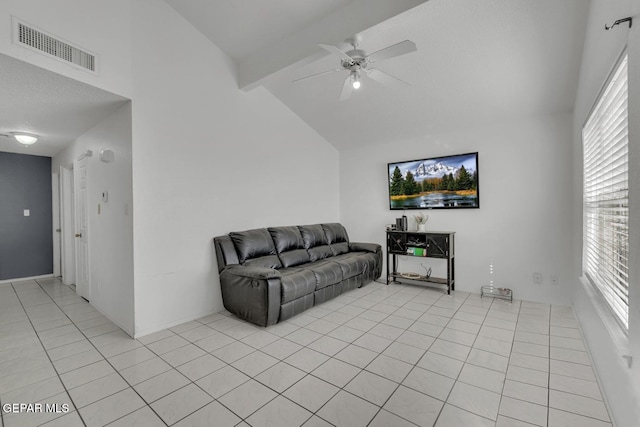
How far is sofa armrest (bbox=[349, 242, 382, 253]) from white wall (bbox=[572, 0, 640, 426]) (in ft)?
8.61

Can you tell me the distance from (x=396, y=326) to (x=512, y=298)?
77.6 inches

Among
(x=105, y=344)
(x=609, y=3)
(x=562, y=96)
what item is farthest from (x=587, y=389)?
(x=105, y=344)

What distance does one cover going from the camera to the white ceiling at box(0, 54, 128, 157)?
2322 mm

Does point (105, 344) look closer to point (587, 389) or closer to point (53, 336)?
point (53, 336)

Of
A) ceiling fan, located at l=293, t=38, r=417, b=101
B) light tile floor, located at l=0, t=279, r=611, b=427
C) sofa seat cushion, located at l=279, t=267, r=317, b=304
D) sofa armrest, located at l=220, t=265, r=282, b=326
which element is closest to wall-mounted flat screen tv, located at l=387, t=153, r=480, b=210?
light tile floor, located at l=0, t=279, r=611, b=427

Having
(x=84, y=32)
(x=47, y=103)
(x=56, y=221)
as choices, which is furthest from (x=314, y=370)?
(x=56, y=221)

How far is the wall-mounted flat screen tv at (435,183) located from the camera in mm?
4129

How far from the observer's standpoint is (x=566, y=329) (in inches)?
112

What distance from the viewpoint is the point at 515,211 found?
12.5 feet

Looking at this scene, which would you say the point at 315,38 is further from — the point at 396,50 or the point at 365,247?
the point at 365,247

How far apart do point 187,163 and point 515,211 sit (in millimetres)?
4282

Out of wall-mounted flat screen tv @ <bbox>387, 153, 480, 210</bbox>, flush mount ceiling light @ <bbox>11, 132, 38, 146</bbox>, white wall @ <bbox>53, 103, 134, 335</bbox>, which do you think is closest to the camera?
white wall @ <bbox>53, 103, 134, 335</bbox>

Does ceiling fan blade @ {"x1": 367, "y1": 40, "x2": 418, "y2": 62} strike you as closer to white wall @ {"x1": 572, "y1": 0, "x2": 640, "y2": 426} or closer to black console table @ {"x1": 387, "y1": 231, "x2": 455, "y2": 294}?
white wall @ {"x1": 572, "y1": 0, "x2": 640, "y2": 426}

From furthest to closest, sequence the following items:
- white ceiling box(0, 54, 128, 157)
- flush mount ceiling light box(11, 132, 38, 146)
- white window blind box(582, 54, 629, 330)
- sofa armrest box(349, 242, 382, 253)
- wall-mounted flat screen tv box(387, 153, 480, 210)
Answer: sofa armrest box(349, 242, 382, 253)
wall-mounted flat screen tv box(387, 153, 480, 210)
flush mount ceiling light box(11, 132, 38, 146)
white ceiling box(0, 54, 128, 157)
white window blind box(582, 54, 629, 330)
